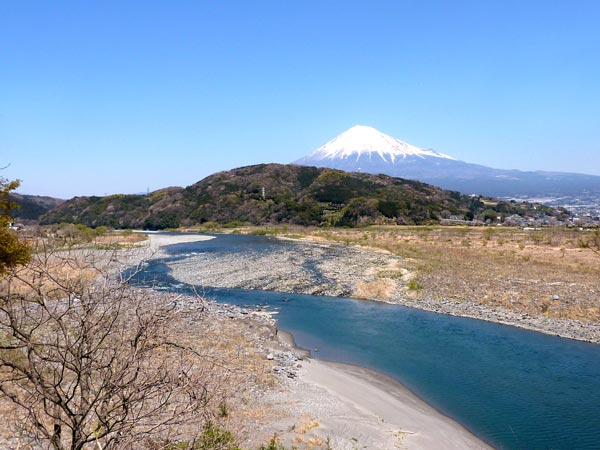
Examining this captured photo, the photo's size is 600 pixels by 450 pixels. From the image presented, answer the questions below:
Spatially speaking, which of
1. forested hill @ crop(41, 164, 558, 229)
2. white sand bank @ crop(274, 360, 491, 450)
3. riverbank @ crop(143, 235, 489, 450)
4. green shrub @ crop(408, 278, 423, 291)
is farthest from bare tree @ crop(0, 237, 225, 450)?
forested hill @ crop(41, 164, 558, 229)

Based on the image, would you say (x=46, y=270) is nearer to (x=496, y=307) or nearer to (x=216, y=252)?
(x=496, y=307)

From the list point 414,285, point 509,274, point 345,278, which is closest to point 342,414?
point 414,285

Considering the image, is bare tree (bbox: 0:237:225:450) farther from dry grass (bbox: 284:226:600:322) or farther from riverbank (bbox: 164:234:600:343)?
dry grass (bbox: 284:226:600:322)

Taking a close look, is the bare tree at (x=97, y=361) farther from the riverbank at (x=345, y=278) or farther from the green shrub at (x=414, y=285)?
the green shrub at (x=414, y=285)

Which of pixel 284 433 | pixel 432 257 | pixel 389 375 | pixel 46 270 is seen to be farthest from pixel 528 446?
pixel 432 257

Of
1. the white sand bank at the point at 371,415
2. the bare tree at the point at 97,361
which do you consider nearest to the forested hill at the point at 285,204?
the white sand bank at the point at 371,415

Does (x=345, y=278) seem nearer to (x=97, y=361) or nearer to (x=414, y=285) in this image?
(x=414, y=285)

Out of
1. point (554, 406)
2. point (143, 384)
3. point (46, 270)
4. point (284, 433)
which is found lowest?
point (554, 406)
